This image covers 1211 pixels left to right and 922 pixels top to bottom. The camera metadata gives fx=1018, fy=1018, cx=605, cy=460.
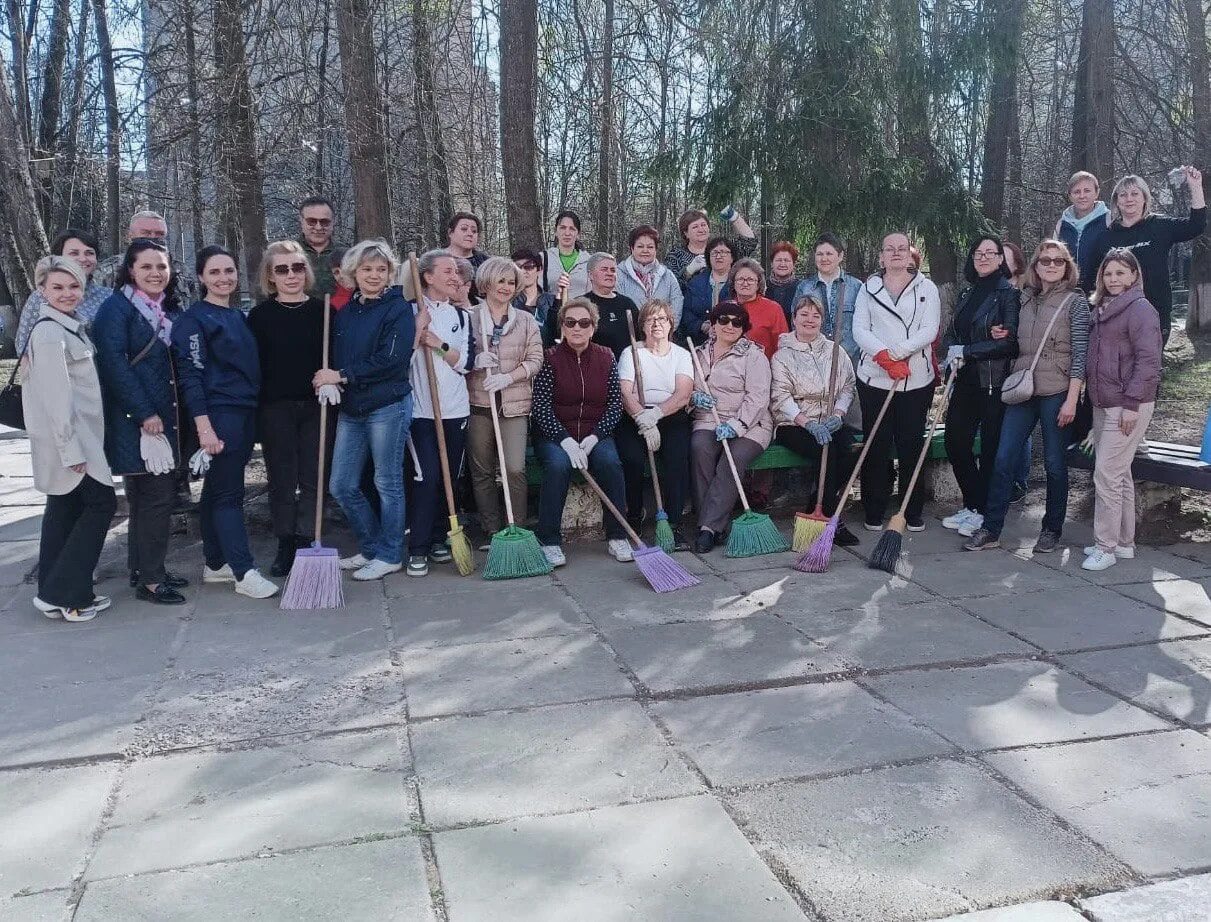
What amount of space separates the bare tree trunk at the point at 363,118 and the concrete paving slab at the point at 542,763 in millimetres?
5851

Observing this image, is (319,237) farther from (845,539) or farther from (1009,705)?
(1009,705)

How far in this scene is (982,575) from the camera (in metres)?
5.36

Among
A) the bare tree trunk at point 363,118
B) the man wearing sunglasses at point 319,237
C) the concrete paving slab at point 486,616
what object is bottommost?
the concrete paving slab at point 486,616

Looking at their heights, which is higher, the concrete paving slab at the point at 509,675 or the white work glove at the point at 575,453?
the white work glove at the point at 575,453

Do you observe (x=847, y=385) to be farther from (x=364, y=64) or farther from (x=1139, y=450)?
(x=364, y=64)

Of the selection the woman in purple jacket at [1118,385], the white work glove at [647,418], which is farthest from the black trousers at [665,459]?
the woman in purple jacket at [1118,385]

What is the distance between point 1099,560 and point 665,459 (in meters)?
2.45

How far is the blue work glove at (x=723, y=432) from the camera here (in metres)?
6.02

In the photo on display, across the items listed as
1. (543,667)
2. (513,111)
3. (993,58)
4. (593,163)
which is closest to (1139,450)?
(543,667)

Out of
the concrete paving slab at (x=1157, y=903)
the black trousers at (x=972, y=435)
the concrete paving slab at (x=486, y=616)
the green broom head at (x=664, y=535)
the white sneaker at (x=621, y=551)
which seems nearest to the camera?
the concrete paving slab at (x=1157, y=903)

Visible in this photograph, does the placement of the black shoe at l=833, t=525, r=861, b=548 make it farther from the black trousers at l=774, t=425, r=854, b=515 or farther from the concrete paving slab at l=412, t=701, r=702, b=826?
the concrete paving slab at l=412, t=701, r=702, b=826

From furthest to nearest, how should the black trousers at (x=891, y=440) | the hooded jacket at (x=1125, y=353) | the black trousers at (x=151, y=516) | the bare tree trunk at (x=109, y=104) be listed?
the bare tree trunk at (x=109, y=104)
the black trousers at (x=891, y=440)
the hooded jacket at (x=1125, y=353)
the black trousers at (x=151, y=516)

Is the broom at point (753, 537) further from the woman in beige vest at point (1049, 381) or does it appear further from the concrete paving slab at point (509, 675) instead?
the concrete paving slab at point (509, 675)

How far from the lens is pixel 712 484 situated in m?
6.04
